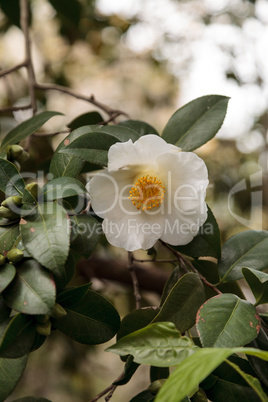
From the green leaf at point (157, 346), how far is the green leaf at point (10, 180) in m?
0.30

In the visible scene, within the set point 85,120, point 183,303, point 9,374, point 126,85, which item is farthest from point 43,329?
point 126,85

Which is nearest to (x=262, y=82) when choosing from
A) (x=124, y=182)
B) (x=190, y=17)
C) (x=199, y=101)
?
(x=190, y=17)

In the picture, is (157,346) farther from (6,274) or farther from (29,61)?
(29,61)

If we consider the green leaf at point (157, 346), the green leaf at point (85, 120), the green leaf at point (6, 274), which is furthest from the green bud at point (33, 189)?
the green leaf at point (85, 120)

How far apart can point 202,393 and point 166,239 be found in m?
0.26

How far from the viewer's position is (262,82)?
241 cm

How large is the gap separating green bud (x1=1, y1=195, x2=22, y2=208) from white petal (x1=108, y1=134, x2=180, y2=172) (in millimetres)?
165

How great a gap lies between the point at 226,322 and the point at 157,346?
0.12 meters

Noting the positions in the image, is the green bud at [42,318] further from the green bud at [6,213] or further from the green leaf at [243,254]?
the green leaf at [243,254]

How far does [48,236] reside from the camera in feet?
1.96

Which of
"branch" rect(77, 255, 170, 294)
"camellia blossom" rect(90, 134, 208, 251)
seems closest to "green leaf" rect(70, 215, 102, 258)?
"camellia blossom" rect(90, 134, 208, 251)

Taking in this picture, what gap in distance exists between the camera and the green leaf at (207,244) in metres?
0.77

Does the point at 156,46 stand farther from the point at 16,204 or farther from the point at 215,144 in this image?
the point at 16,204

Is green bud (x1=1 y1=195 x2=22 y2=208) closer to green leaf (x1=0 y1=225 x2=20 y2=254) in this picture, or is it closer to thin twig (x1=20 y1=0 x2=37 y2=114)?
green leaf (x1=0 y1=225 x2=20 y2=254)
